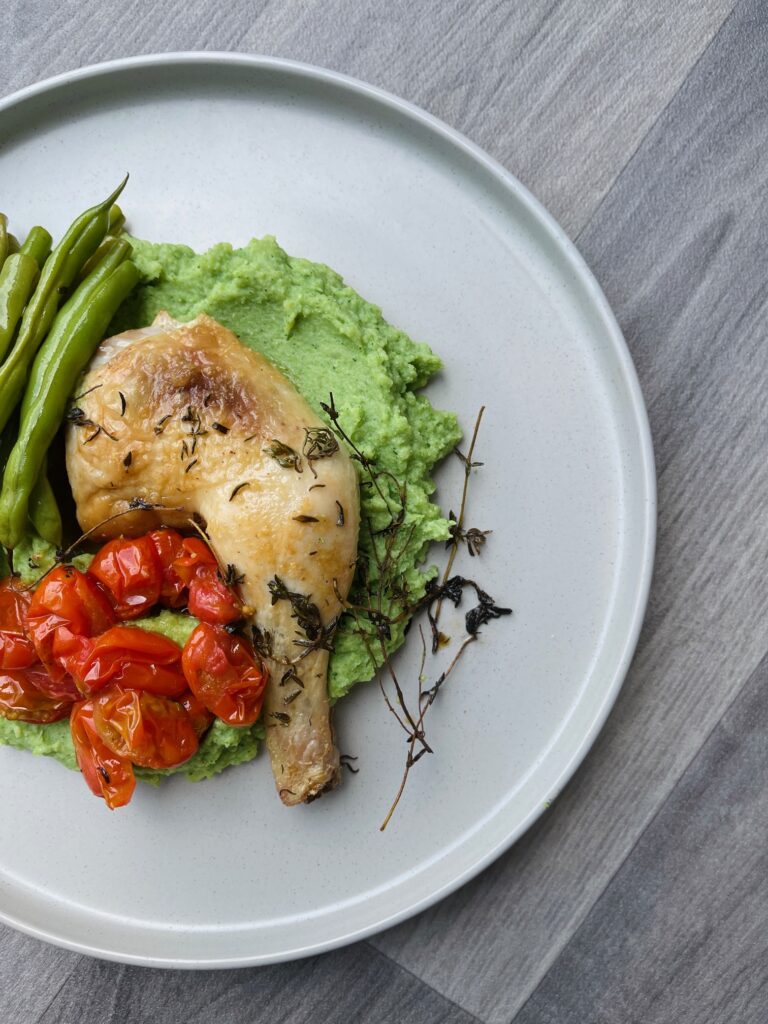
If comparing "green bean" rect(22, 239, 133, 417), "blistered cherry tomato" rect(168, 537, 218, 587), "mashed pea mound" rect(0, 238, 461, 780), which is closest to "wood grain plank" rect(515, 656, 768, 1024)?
"mashed pea mound" rect(0, 238, 461, 780)

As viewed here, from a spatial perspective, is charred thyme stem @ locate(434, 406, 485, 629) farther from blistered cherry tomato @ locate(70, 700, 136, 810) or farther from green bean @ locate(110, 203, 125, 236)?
green bean @ locate(110, 203, 125, 236)

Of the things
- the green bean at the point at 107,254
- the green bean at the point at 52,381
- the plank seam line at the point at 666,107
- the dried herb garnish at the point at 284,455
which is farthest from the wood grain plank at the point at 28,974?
the plank seam line at the point at 666,107

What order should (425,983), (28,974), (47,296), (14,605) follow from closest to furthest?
(47,296) → (14,605) → (425,983) → (28,974)

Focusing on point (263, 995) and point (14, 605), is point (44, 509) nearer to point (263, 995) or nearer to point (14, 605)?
point (14, 605)

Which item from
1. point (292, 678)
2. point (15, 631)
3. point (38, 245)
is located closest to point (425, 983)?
point (292, 678)

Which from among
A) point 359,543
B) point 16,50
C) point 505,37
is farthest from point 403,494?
point 16,50

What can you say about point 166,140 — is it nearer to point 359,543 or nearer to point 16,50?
point 16,50

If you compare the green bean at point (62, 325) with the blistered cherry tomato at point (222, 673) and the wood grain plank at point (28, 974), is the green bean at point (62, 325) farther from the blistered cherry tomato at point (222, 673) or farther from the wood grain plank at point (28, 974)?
the wood grain plank at point (28, 974)
